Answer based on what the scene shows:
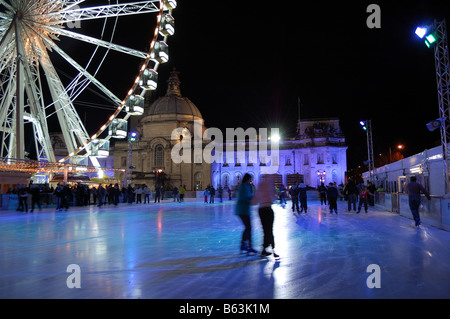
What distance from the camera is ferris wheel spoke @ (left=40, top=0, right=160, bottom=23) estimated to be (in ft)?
63.7

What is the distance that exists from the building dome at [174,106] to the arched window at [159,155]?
6.48 m

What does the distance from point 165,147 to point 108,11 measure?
38.4 meters

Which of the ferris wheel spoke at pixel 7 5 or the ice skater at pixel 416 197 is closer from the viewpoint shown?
the ice skater at pixel 416 197

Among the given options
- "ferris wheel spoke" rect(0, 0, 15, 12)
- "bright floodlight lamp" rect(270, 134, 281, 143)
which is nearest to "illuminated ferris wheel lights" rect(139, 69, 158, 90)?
"ferris wheel spoke" rect(0, 0, 15, 12)

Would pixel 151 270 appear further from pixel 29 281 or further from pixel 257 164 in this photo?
pixel 257 164

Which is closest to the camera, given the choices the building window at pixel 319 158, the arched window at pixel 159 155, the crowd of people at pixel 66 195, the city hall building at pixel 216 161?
the crowd of people at pixel 66 195

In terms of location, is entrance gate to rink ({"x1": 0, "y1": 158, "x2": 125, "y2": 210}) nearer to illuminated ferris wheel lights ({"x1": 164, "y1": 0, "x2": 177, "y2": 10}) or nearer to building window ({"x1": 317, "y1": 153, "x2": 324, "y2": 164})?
illuminated ferris wheel lights ({"x1": 164, "y1": 0, "x2": 177, "y2": 10})

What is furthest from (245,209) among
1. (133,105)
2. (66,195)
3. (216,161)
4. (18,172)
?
(216,161)

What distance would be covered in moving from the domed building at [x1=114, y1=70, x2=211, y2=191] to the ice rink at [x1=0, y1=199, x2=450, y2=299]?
44.6 metres

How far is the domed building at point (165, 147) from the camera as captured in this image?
55000mm

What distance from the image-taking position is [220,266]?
5297mm

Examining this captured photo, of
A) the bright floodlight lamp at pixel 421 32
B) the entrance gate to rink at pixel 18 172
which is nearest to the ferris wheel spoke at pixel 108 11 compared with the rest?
the entrance gate to rink at pixel 18 172

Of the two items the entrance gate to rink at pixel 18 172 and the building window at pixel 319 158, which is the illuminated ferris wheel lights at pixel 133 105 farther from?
the building window at pixel 319 158

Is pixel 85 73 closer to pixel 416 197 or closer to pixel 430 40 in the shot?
pixel 430 40
